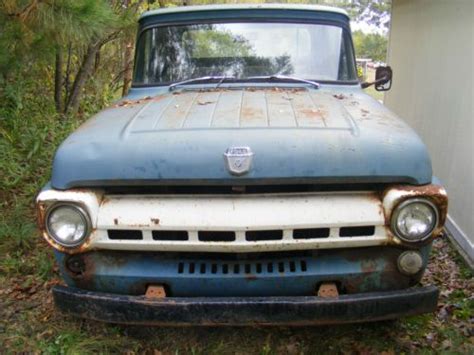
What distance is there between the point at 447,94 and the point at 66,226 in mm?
3766

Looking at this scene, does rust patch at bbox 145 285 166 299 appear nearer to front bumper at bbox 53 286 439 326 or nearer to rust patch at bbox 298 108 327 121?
front bumper at bbox 53 286 439 326

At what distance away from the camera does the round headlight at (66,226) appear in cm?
232

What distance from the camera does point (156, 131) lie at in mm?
2449

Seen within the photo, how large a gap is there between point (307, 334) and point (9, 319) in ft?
6.13

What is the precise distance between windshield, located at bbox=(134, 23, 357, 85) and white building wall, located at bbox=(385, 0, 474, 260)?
125 centimetres

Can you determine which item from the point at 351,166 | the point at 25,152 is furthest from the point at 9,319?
the point at 25,152

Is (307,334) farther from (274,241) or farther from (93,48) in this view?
(93,48)

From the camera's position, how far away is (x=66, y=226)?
2.34m

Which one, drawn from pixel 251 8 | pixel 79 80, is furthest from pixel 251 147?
pixel 79 80

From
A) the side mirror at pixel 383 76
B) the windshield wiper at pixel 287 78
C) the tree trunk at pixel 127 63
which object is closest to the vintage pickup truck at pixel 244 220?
the windshield wiper at pixel 287 78

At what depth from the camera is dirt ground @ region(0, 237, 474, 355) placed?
285cm

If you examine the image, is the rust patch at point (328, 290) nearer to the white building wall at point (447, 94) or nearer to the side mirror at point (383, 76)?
the white building wall at point (447, 94)

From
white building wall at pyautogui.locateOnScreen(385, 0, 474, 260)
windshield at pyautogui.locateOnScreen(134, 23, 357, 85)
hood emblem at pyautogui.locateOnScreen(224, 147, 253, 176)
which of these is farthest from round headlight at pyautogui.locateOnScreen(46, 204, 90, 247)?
white building wall at pyautogui.locateOnScreen(385, 0, 474, 260)

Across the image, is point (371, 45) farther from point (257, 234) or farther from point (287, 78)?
point (257, 234)
